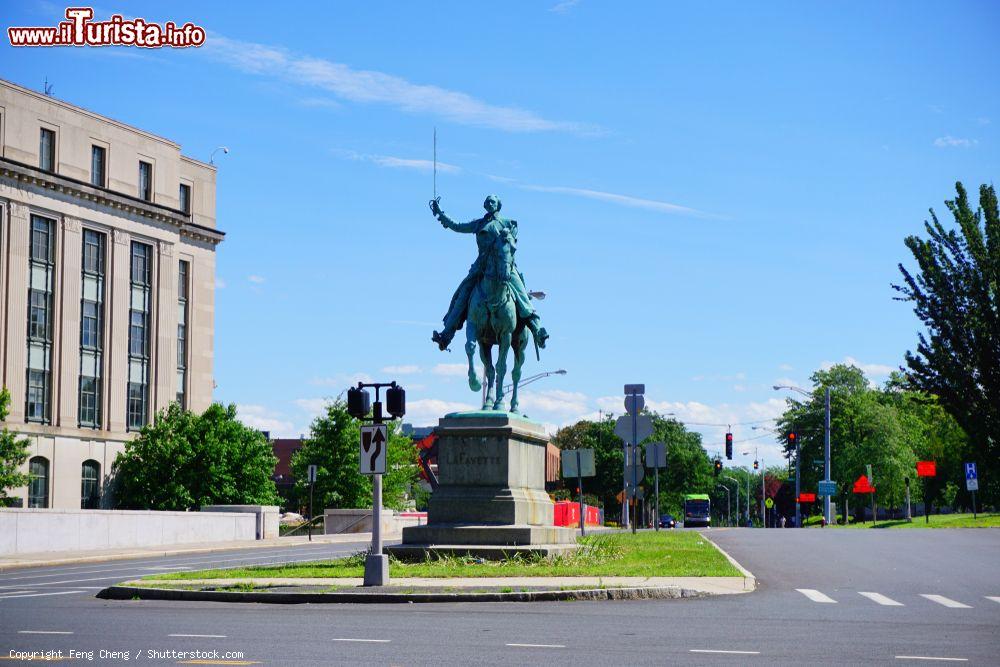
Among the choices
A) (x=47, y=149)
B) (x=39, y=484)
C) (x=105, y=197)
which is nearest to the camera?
(x=39, y=484)

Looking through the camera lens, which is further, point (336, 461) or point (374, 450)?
point (336, 461)

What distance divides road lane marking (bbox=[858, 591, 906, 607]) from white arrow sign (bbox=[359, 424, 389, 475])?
7124 mm

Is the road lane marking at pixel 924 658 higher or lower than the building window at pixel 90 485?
higher

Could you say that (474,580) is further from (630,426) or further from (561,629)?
(630,426)

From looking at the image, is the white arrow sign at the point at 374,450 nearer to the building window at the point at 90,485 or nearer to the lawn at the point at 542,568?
the lawn at the point at 542,568

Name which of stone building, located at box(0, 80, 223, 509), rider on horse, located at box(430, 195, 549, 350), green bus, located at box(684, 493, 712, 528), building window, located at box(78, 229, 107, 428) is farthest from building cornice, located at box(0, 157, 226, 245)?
green bus, located at box(684, 493, 712, 528)

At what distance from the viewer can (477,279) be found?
2505 cm

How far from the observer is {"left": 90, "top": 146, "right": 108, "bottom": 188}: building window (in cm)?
6519

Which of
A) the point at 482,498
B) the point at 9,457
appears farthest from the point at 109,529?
the point at 482,498

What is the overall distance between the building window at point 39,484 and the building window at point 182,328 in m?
13.1

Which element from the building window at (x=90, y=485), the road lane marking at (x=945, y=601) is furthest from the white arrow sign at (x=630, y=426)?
the building window at (x=90, y=485)

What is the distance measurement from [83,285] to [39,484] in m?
10.2

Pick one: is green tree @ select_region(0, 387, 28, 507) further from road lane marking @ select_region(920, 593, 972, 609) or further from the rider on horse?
road lane marking @ select_region(920, 593, 972, 609)

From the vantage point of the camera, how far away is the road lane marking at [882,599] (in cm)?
1627
